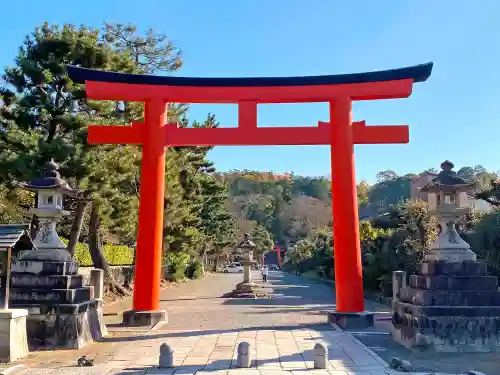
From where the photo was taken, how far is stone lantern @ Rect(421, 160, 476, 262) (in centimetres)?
992

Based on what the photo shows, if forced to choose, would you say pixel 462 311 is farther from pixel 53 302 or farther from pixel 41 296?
pixel 41 296

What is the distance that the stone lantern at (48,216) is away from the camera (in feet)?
33.1

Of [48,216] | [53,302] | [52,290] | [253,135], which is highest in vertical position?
[253,135]

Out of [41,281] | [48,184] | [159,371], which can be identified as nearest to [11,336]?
[41,281]

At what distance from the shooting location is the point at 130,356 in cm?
846

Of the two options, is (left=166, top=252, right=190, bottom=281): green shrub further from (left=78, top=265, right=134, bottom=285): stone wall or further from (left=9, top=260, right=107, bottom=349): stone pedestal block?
(left=9, top=260, right=107, bottom=349): stone pedestal block

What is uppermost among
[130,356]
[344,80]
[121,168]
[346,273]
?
[344,80]

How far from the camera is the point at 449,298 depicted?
30.7ft

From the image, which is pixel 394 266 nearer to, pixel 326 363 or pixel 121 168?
pixel 121 168

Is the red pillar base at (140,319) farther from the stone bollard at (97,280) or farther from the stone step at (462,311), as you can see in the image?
the stone step at (462,311)

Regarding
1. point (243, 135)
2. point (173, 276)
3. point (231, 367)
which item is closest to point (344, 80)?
point (243, 135)

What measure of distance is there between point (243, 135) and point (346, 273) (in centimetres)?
422

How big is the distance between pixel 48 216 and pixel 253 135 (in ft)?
16.9

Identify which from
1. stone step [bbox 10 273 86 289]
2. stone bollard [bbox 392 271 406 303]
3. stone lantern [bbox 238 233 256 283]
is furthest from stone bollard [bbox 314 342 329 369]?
stone lantern [bbox 238 233 256 283]
